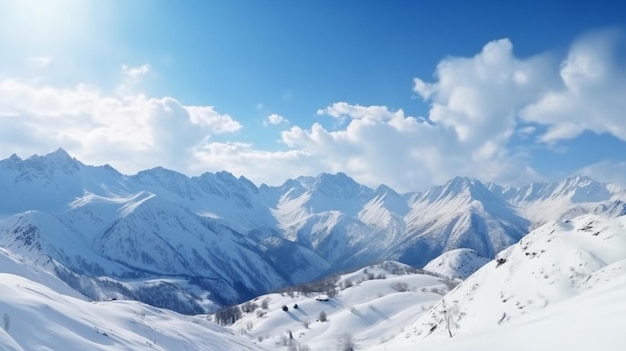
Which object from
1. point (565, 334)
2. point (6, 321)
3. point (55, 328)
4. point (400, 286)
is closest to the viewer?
point (565, 334)

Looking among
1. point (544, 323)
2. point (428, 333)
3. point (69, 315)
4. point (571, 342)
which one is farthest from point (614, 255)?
point (69, 315)

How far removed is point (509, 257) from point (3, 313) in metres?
64.5

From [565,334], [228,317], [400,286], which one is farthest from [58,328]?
[400,286]

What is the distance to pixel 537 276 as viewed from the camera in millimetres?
59625

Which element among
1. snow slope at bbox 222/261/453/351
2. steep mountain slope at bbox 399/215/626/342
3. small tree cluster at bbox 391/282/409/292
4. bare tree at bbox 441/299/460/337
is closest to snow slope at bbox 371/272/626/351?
steep mountain slope at bbox 399/215/626/342

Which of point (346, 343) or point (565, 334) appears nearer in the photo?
point (565, 334)

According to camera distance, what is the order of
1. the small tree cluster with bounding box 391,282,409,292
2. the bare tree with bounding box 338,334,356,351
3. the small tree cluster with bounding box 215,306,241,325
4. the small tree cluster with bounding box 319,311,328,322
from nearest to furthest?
the bare tree with bounding box 338,334,356,351 < the small tree cluster with bounding box 319,311,328,322 < the small tree cluster with bounding box 215,306,241,325 < the small tree cluster with bounding box 391,282,409,292

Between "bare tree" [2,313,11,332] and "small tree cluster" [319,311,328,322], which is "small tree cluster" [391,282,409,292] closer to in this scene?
"small tree cluster" [319,311,328,322]

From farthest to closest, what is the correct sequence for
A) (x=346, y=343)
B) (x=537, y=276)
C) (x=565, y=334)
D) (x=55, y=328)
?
(x=346, y=343) < (x=537, y=276) < (x=55, y=328) < (x=565, y=334)

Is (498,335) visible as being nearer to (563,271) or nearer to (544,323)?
(544,323)

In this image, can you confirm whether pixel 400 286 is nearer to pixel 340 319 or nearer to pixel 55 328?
pixel 340 319

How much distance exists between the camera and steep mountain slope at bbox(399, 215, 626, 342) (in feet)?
177

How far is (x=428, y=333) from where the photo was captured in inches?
2601

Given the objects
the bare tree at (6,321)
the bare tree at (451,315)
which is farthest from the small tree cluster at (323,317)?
the bare tree at (6,321)
